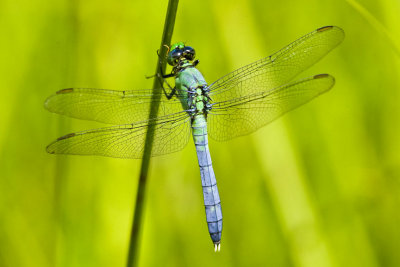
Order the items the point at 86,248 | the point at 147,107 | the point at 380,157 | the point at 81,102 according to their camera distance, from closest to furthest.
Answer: the point at 81,102
the point at 147,107
the point at 86,248
the point at 380,157

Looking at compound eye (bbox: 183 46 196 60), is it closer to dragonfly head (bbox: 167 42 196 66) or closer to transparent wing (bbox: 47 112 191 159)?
dragonfly head (bbox: 167 42 196 66)

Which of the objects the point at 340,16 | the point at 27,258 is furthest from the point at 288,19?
the point at 27,258

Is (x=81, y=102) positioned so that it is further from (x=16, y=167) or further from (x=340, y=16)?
(x=340, y=16)

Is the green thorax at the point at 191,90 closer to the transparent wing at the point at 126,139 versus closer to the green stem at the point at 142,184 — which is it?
the transparent wing at the point at 126,139

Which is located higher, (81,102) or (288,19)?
(288,19)

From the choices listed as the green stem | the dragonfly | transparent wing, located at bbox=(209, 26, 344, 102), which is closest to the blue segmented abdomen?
the dragonfly

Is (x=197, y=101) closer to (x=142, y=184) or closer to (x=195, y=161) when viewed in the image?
(x=195, y=161)
